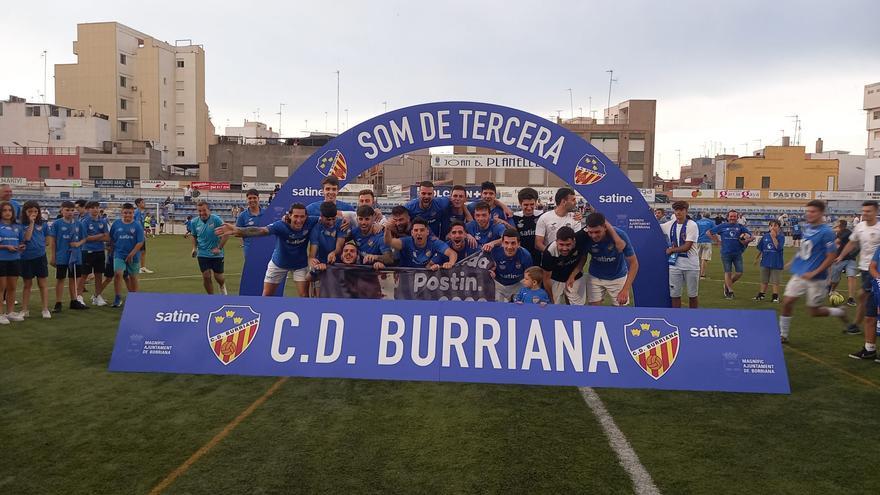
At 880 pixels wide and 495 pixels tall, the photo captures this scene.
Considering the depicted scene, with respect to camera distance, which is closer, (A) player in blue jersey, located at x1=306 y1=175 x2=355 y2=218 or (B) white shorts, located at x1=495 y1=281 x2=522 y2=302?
(B) white shorts, located at x1=495 y1=281 x2=522 y2=302

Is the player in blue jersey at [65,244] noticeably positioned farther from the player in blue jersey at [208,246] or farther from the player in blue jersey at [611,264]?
the player in blue jersey at [611,264]

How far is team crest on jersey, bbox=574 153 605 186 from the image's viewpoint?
27.8 feet

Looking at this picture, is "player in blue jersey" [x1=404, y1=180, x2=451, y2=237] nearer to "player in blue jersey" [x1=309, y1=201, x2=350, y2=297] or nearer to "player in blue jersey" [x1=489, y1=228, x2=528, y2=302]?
"player in blue jersey" [x1=309, y1=201, x2=350, y2=297]

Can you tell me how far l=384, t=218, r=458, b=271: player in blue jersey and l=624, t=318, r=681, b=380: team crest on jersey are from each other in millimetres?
→ 2315

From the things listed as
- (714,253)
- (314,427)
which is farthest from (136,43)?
(314,427)

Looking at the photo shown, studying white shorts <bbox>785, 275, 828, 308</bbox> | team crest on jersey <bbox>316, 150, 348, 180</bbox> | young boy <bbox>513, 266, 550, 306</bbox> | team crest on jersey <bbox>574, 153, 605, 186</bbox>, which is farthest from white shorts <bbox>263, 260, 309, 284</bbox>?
white shorts <bbox>785, 275, 828, 308</bbox>

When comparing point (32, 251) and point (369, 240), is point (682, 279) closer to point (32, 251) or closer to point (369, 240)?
point (369, 240)

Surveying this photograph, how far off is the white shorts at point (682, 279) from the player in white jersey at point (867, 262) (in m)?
1.87

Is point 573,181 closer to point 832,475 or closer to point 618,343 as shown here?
point 618,343

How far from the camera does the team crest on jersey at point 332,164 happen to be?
879cm

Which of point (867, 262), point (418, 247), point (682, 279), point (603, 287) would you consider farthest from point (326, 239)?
point (867, 262)

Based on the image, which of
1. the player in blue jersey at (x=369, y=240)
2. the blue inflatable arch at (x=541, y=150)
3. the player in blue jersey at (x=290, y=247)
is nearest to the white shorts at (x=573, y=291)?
the blue inflatable arch at (x=541, y=150)

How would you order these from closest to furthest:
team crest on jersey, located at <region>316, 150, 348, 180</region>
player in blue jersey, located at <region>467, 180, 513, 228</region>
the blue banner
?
the blue banner
player in blue jersey, located at <region>467, 180, 513, 228</region>
team crest on jersey, located at <region>316, 150, 348, 180</region>

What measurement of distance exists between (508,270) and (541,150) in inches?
78.6
